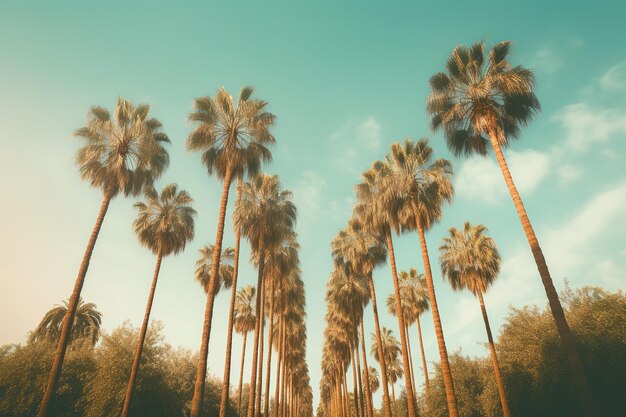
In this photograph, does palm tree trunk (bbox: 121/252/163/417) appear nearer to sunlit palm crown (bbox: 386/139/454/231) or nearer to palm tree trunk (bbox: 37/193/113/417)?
palm tree trunk (bbox: 37/193/113/417)

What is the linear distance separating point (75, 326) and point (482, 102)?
46.3m

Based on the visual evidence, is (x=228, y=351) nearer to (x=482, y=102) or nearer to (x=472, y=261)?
(x=482, y=102)

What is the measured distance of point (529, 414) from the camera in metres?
25.5

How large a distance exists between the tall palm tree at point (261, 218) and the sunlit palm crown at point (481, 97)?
13.1 metres

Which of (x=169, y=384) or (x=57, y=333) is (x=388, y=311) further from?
(x=57, y=333)

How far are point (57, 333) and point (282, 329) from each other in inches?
983

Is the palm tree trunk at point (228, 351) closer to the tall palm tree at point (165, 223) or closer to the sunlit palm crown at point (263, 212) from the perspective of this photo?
the sunlit palm crown at point (263, 212)

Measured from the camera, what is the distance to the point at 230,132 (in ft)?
60.8

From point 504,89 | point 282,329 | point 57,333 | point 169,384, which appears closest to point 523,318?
point 504,89

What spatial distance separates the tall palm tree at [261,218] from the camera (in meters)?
22.9

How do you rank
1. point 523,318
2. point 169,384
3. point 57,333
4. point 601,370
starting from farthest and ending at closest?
1. point 57,333
2. point 169,384
3. point 523,318
4. point 601,370

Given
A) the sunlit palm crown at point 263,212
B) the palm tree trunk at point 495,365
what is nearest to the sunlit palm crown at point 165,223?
the sunlit palm crown at point 263,212

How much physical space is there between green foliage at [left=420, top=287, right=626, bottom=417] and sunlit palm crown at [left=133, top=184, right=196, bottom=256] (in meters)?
29.0

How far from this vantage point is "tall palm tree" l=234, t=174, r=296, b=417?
75.0 feet
